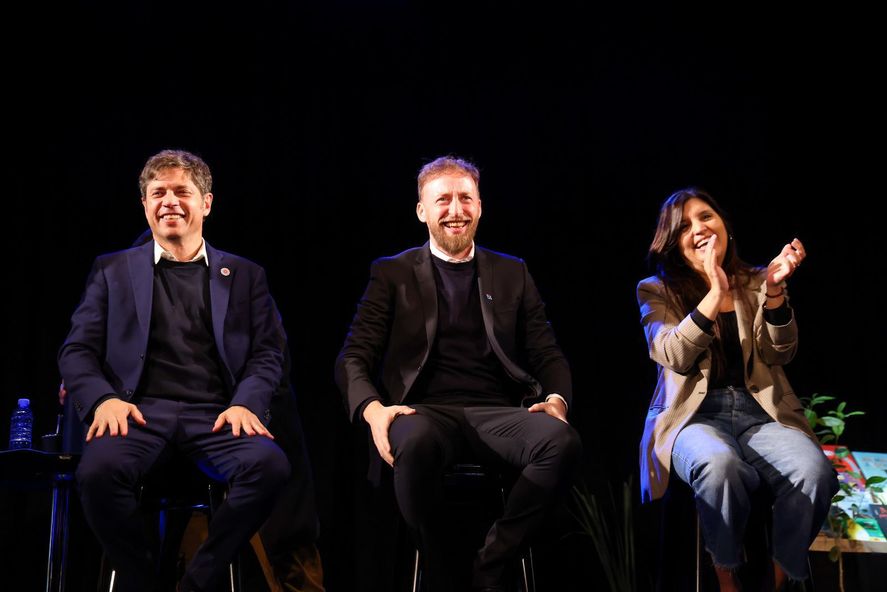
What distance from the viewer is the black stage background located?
3.95 metres

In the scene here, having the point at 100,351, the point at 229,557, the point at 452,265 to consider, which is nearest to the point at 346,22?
the point at 452,265

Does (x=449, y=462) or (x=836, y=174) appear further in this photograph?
(x=836, y=174)

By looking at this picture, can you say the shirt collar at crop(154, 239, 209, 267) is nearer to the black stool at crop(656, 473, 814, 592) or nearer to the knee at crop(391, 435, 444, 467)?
the knee at crop(391, 435, 444, 467)

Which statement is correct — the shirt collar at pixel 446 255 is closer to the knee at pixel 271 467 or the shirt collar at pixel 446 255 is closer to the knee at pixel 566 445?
the knee at pixel 566 445

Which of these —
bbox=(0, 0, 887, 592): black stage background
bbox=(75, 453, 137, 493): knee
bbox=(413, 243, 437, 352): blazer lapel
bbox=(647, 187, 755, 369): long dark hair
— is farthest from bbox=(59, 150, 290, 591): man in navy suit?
bbox=(647, 187, 755, 369): long dark hair

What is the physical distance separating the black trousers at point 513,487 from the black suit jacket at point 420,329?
0.33 meters

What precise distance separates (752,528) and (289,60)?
2.91m

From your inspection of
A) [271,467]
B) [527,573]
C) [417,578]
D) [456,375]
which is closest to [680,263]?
[456,375]

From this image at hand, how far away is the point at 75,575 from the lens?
3594 millimetres

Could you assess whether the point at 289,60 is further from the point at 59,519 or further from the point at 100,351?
the point at 59,519

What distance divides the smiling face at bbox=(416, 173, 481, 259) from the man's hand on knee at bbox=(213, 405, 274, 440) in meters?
1.01

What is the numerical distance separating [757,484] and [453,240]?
4.51 feet

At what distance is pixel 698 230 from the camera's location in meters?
3.32

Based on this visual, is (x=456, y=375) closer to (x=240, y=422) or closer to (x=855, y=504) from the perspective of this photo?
(x=240, y=422)
